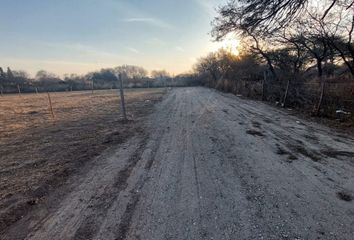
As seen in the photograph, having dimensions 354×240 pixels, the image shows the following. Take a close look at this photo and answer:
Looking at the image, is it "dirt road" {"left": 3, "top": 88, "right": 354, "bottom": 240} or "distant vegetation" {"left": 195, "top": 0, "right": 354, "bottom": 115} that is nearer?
"dirt road" {"left": 3, "top": 88, "right": 354, "bottom": 240}

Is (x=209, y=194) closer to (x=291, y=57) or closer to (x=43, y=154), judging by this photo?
(x=43, y=154)

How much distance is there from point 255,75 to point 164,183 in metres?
22.9

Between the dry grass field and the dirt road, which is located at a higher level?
the dirt road

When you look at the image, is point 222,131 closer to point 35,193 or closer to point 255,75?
point 35,193

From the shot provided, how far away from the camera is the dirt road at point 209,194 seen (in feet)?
9.41

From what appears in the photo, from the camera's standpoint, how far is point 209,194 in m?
3.71

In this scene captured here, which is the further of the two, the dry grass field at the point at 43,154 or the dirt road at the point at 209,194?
the dry grass field at the point at 43,154

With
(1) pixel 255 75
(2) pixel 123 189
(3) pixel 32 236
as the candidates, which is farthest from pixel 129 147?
(1) pixel 255 75

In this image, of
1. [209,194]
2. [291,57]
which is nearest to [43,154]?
[209,194]

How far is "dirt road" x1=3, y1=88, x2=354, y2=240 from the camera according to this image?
9.41ft

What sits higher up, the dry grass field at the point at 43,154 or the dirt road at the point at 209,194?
the dirt road at the point at 209,194

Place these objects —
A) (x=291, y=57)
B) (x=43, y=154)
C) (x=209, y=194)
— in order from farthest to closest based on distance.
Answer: (x=291, y=57)
(x=43, y=154)
(x=209, y=194)

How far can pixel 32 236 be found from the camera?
2867mm

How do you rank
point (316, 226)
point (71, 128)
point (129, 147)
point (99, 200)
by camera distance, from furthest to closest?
point (71, 128) → point (129, 147) → point (99, 200) → point (316, 226)
